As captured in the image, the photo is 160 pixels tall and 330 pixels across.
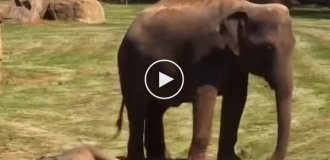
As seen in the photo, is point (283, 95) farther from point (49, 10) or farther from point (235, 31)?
point (49, 10)

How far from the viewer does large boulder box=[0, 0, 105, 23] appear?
88.7ft

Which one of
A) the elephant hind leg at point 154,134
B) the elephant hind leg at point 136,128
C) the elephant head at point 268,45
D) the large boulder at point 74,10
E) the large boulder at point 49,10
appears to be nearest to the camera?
the elephant head at point 268,45

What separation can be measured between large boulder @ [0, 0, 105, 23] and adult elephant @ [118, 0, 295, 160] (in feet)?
62.9

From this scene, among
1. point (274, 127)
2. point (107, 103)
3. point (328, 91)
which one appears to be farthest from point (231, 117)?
point (328, 91)

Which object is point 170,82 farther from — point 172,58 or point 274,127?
point 274,127

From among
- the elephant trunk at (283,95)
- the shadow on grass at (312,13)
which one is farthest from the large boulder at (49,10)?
the elephant trunk at (283,95)

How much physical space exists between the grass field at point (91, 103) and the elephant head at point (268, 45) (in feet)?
8.88

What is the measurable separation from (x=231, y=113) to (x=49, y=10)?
66.3 feet

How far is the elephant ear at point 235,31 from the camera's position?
7.54 metres
